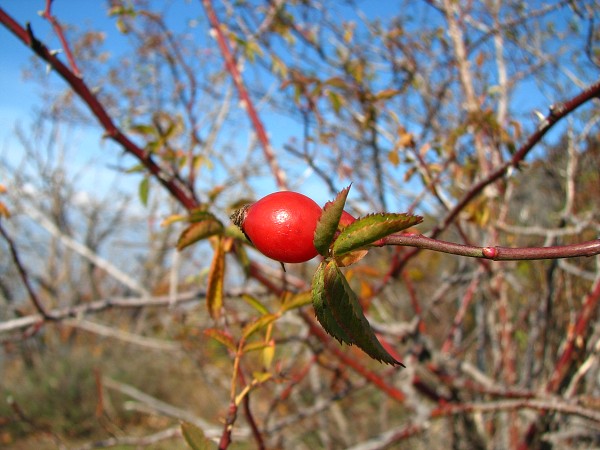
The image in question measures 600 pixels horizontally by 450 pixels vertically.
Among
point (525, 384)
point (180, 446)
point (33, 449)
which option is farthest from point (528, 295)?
point (33, 449)

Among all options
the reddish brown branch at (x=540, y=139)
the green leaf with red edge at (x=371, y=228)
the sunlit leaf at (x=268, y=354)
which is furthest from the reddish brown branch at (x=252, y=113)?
the green leaf with red edge at (x=371, y=228)

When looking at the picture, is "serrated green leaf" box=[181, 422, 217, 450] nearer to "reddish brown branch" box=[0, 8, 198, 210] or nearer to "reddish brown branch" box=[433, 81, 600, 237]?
"reddish brown branch" box=[0, 8, 198, 210]

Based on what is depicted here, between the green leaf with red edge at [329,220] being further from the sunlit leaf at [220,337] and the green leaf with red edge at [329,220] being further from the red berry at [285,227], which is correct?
the sunlit leaf at [220,337]

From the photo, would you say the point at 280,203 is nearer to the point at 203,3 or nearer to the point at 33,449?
the point at 203,3

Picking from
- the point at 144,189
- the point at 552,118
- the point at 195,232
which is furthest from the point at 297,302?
the point at 144,189

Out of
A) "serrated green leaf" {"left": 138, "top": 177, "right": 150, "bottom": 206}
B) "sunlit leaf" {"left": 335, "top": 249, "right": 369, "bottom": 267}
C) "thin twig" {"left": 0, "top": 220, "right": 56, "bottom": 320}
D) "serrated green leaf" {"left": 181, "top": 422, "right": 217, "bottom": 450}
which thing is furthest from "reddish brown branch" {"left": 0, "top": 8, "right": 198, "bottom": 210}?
"sunlit leaf" {"left": 335, "top": 249, "right": 369, "bottom": 267}

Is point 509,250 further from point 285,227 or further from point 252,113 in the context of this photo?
point 252,113
